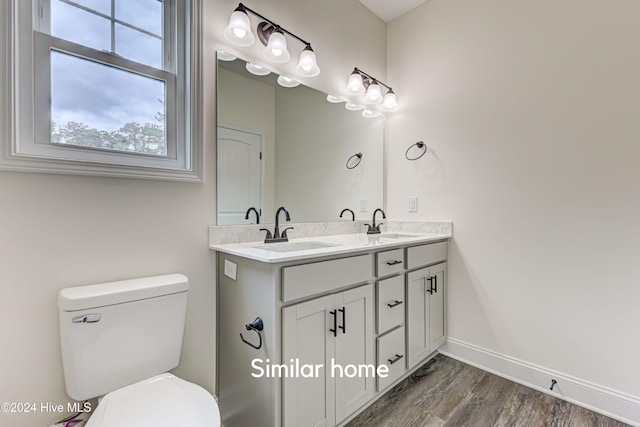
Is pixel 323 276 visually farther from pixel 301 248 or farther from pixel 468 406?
pixel 468 406

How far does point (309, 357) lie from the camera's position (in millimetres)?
1267

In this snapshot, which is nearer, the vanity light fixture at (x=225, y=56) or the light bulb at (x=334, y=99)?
the vanity light fixture at (x=225, y=56)

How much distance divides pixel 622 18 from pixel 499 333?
1.95 meters

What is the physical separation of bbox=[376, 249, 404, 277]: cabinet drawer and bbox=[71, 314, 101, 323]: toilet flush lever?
4.11ft

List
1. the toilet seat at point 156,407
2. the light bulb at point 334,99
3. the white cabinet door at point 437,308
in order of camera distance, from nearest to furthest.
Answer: the toilet seat at point 156,407
the white cabinet door at point 437,308
the light bulb at point 334,99

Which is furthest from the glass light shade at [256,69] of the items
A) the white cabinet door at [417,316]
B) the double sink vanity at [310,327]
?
the white cabinet door at [417,316]

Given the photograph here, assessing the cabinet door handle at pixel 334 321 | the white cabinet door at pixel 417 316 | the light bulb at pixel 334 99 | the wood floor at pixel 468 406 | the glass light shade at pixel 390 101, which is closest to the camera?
the cabinet door handle at pixel 334 321

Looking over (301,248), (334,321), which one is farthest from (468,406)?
(301,248)

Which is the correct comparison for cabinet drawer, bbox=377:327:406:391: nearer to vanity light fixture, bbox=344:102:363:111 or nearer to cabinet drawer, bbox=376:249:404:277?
cabinet drawer, bbox=376:249:404:277

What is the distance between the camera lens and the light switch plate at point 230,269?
4.57 feet

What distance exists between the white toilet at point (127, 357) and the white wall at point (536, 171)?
191cm

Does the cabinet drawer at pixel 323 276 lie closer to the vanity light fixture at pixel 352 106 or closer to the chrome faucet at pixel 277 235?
the chrome faucet at pixel 277 235

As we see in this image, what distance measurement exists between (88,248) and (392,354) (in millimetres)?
1616

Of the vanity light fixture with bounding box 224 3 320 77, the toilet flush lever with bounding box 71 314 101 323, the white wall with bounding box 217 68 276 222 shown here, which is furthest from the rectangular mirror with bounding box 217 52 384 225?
the toilet flush lever with bounding box 71 314 101 323
